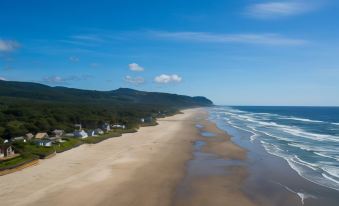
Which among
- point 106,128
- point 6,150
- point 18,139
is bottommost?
point 6,150

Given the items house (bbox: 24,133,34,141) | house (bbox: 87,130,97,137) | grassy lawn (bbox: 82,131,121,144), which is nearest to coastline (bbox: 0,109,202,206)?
grassy lawn (bbox: 82,131,121,144)

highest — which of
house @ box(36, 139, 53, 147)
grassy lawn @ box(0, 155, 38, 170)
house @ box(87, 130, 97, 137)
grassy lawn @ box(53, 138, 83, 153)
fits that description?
house @ box(87, 130, 97, 137)

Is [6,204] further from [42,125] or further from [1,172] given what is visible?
[42,125]

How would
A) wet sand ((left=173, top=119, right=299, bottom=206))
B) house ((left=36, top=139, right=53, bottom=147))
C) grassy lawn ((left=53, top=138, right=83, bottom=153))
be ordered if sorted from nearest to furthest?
1. wet sand ((left=173, top=119, right=299, bottom=206))
2. grassy lawn ((left=53, top=138, right=83, bottom=153))
3. house ((left=36, top=139, right=53, bottom=147))

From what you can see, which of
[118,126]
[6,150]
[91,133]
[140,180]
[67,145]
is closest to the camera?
[140,180]

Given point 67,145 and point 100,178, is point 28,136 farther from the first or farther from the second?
point 100,178

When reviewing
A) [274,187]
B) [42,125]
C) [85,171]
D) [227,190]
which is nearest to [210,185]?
[227,190]

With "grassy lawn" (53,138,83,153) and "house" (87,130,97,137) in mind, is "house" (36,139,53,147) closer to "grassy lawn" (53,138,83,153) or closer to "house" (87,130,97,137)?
"grassy lawn" (53,138,83,153)

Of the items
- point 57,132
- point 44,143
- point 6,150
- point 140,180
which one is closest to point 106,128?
point 57,132

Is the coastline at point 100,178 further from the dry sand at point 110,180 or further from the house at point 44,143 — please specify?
Result: the house at point 44,143

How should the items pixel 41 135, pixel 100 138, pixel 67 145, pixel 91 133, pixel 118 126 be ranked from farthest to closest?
pixel 118 126
pixel 91 133
pixel 100 138
pixel 41 135
pixel 67 145
